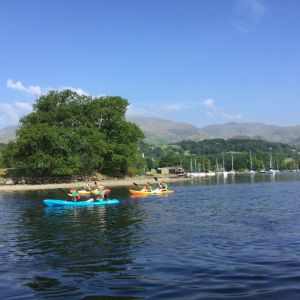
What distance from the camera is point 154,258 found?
19547 mm

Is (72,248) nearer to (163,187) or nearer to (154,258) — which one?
(154,258)

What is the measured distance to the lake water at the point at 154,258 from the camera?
14.9m

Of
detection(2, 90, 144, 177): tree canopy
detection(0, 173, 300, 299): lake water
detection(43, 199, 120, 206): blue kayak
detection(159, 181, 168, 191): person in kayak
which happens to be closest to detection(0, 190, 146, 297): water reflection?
detection(0, 173, 300, 299): lake water

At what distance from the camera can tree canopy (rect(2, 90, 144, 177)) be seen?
96.2 meters

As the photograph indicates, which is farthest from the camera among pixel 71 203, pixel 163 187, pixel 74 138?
pixel 74 138

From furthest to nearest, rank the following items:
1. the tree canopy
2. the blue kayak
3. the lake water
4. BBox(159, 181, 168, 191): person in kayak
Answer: the tree canopy
BBox(159, 181, 168, 191): person in kayak
the blue kayak
the lake water

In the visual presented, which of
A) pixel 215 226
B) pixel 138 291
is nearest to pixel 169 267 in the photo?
pixel 138 291

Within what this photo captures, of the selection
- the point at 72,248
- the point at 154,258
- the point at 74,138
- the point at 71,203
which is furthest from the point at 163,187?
the point at 154,258

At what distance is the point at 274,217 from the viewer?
1298 inches

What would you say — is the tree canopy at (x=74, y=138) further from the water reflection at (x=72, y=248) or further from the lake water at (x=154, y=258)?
the lake water at (x=154, y=258)

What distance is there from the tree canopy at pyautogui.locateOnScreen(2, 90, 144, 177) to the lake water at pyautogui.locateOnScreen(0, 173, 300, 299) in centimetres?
6319

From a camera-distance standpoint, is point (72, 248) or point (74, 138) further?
point (74, 138)

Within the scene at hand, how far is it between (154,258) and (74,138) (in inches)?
3240

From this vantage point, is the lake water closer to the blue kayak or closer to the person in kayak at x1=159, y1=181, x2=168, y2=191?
the blue kayak
